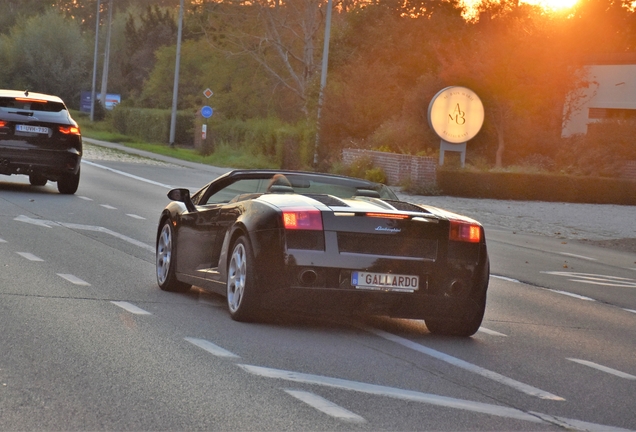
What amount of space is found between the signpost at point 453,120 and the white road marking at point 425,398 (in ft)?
91.7

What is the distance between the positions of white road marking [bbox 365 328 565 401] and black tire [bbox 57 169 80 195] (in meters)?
13.9

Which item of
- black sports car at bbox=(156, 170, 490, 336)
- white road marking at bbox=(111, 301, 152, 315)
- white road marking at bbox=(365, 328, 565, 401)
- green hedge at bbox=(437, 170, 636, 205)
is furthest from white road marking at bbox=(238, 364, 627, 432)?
green hedge at bbox=(437, 170, 636, 205)

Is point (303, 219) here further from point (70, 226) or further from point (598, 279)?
point (70, 226)

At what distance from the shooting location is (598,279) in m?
15.1

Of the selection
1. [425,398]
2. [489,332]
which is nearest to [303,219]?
[489,332]

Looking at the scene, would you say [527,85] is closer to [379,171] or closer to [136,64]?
[379,171]

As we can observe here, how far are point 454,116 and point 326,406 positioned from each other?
29693 millimetres

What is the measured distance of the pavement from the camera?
23414 mm

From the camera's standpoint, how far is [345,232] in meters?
8.23

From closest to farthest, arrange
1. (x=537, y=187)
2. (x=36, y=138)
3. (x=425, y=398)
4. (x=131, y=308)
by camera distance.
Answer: (x=425, y=398)
(x=131, y=308)
(x=36, y=138)
(x=537, y=187)

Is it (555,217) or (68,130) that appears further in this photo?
(555,217)

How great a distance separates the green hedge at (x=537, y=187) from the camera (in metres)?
32.6

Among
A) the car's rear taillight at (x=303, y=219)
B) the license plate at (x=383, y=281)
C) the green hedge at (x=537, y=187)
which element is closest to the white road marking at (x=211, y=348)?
the car's rear taillight at (x=303, y=219)

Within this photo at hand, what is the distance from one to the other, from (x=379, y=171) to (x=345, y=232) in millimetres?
27096
